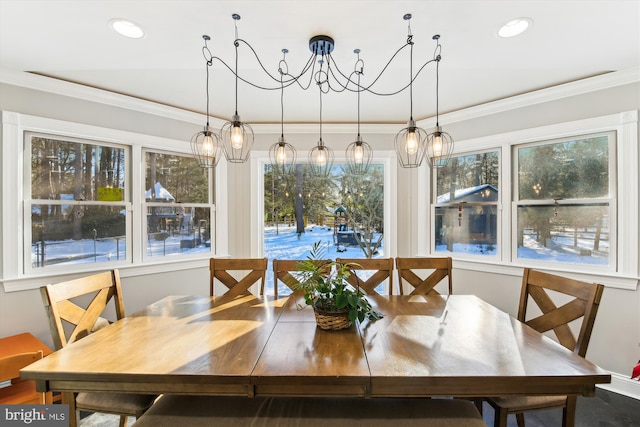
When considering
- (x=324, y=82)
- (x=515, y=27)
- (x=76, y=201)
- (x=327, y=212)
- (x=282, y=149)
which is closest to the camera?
(x=515, y=27)

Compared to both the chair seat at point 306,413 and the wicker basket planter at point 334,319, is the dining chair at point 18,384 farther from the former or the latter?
the wicker basket planter at point 334,319

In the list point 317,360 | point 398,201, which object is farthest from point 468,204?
point 317,360

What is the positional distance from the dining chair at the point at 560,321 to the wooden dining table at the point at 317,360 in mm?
253

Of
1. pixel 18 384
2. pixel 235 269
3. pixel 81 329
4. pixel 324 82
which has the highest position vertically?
pixel 324 82

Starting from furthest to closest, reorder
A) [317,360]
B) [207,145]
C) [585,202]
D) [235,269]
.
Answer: [585,202], [235,269], [207,145], [317,360]

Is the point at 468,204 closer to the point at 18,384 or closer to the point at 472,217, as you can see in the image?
the point at 472,217

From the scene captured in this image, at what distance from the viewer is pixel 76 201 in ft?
8.55

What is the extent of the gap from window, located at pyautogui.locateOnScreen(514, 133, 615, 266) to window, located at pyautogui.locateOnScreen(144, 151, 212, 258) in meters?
3.42

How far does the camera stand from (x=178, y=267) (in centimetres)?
311

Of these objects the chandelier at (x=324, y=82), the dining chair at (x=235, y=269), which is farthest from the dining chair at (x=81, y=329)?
the chandelier at (x=324, y=82)

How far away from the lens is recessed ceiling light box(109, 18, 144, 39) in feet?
5.37

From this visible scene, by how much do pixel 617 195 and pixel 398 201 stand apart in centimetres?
188

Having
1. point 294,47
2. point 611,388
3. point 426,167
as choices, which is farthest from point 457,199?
point 294,47

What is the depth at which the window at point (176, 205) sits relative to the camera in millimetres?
3045
